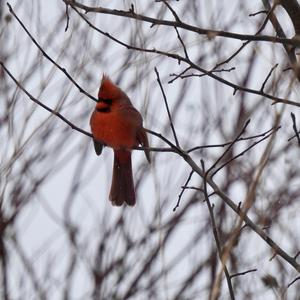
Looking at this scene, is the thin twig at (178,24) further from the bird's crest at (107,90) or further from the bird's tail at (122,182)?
the bird's tail at (122,182)

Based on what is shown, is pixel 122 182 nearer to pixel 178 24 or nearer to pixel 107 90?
pixel 107 90

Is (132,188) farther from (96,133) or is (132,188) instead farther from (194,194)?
(194,194)

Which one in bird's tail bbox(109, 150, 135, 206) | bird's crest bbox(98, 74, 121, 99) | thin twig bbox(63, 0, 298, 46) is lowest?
thin twig bbox(63, 0, 298, 46)

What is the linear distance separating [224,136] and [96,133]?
1057 millimetres

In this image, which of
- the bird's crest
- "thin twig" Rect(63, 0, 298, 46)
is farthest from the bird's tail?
"thin twig" Rect(63, 0, 298, 46)

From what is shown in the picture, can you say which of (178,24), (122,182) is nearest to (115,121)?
(122,182)

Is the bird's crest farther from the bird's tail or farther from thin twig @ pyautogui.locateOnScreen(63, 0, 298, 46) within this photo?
thin twig @ pyautogui.locateOnScreen(63, 0, 298, 46)

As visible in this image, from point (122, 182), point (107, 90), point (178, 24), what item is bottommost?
point (178, 24)

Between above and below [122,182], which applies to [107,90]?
above

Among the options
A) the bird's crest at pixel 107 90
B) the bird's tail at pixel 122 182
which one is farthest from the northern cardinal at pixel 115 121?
the bird's tail at pixel 122 182

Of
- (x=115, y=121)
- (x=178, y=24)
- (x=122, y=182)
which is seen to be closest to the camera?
(x=178, y=24)

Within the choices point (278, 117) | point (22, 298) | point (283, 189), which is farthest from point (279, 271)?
point (278, 117)

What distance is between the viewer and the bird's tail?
378 cm

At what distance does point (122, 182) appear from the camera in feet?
12.5
